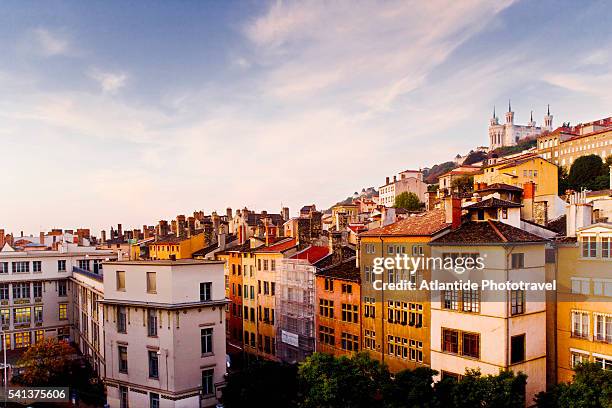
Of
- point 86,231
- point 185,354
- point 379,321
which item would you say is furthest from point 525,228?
point 86,231

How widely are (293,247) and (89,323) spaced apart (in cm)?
2064

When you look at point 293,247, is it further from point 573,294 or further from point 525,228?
point 573,294

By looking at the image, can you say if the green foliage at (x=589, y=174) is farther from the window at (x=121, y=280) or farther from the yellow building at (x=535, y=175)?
the window at (x=121, y=280)

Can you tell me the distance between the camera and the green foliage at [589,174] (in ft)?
275

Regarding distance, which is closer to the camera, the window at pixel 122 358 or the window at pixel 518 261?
the window at pixel 518 261

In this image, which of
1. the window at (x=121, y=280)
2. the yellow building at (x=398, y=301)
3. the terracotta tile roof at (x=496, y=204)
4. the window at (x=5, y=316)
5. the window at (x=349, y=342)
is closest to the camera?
the terracotta tile roof at (x=496, y=204)

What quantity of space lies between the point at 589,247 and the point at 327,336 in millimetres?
21187

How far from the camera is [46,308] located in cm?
5878

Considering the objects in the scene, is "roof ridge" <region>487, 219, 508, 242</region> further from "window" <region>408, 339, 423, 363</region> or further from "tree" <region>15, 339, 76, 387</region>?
"tree" <region>15, 339, 76, 387</region>

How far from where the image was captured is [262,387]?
31562mm

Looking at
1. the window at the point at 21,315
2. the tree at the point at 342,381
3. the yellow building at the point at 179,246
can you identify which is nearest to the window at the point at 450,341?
the tree at the point at 342,381

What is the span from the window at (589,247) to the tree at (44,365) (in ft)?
126

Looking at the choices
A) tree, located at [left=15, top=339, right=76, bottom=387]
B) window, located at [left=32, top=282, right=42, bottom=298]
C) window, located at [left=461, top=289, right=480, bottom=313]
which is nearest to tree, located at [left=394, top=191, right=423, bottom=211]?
window, located at [left=32, top=282, right=42, bottom=298]

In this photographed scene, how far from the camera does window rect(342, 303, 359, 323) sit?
39406mm
